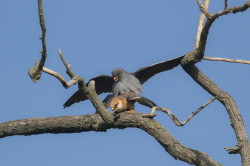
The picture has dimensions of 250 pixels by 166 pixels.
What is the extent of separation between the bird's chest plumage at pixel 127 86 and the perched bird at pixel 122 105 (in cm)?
28

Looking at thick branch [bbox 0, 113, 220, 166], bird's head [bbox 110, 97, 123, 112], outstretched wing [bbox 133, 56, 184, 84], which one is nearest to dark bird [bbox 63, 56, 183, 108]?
outstretched wing [bbox 133, 56, 184, 84]

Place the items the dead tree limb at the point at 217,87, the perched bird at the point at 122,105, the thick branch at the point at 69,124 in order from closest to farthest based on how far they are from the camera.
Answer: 1. the dead tree limb at the point at 217,87
2. the thick branch at the point at 69,124
3. the perched bird at the point at 122,105

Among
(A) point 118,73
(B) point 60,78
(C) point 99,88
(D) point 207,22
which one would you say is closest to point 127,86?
(A) point 118,73

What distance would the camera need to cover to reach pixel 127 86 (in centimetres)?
714

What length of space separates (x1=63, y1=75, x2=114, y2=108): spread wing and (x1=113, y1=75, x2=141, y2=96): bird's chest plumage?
1.52 feet

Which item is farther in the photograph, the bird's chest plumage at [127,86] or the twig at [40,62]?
the bird's chest plumage at [127,86]

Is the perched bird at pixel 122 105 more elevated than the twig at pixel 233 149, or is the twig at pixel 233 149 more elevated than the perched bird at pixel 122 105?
the perched bird at pixel 122 105

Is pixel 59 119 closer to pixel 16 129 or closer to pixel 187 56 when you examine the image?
pixel 16 129

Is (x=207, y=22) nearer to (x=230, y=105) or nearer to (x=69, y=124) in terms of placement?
(x=230, y=105)

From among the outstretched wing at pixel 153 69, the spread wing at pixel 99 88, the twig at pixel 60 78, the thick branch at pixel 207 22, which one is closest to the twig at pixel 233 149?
the thick branch at pixel 207 22

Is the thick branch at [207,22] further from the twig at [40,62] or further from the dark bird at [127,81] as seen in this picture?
the twig at [40,62]

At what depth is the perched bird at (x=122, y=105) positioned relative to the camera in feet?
21.9

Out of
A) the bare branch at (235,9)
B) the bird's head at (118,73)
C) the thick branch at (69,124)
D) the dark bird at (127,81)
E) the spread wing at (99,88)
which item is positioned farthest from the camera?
the spread wing at (99,88)

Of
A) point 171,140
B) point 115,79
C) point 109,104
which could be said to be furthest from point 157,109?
point 115,79
